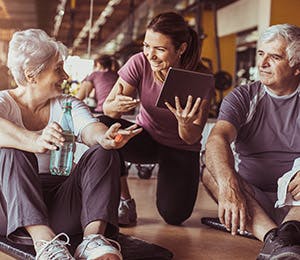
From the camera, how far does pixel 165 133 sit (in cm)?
303

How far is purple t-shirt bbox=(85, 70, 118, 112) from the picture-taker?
560 centimetres

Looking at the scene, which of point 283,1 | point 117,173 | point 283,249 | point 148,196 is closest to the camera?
point 283,249

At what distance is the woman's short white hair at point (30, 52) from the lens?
84.0 inches

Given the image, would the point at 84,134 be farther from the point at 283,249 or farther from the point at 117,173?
the point at 283,249

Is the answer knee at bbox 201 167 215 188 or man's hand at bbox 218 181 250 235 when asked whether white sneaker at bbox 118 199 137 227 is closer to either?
knee at bbox 201 167 215 188

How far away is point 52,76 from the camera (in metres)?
2.18

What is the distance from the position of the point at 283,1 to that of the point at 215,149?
570 centimetres

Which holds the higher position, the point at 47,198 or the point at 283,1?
the point at 283,1

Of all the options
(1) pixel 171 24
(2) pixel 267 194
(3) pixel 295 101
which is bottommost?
(2) pixel 267 194

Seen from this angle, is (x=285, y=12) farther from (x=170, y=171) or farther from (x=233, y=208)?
(x=233, y=208)

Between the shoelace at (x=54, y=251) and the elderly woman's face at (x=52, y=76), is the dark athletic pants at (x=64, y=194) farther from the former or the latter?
the elderly woman's face at (x=52, y=76)

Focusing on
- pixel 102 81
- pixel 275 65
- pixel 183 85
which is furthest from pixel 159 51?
pixel 102 81

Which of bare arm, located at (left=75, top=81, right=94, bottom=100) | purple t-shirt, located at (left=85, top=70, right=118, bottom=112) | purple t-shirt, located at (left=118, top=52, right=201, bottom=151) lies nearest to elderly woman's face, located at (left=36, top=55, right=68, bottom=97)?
purple t-shirt, located at (left=118, top=52, right=201, bottom=151)

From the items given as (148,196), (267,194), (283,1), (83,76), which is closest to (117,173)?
(267,194)
